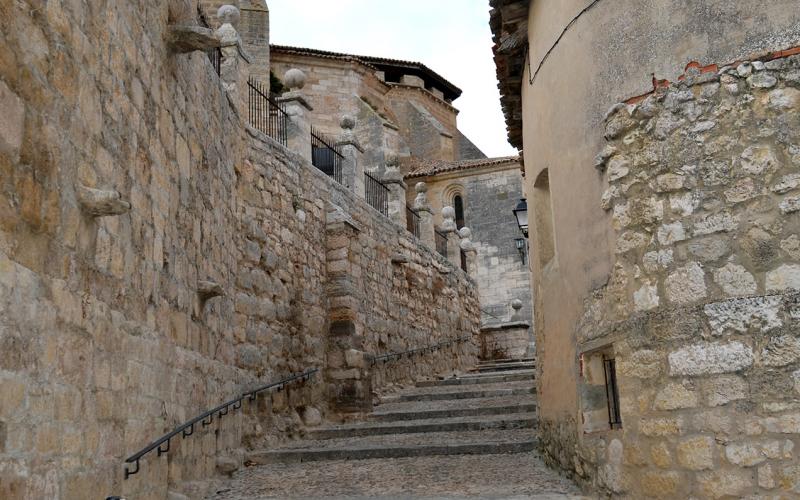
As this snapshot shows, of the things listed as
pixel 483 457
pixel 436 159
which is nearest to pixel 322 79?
pixel 436 159

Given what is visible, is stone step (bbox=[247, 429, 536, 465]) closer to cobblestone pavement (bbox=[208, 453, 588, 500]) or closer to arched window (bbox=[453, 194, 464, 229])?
cobblestone pavement (bbox=[208, 453, 588, 500])

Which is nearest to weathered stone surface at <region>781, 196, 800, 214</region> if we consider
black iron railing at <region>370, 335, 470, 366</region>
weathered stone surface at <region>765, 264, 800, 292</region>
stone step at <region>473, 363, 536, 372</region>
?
weathered stone surface at <region>765, 264, 800, 292</region>

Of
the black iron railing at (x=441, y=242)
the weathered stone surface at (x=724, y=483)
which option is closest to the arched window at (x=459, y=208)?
the black iron railing at (x=441, y=242)

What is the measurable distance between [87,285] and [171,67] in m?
2.39

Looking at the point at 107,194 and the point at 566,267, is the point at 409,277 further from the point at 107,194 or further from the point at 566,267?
the point at 107,194

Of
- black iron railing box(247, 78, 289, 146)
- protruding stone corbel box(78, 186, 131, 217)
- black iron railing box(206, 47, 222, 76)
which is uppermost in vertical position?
black iron railing box(247, 78, 289, 146)

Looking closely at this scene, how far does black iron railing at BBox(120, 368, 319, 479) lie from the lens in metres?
5.14

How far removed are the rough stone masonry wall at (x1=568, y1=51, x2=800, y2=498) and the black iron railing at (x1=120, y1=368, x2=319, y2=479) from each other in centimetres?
287

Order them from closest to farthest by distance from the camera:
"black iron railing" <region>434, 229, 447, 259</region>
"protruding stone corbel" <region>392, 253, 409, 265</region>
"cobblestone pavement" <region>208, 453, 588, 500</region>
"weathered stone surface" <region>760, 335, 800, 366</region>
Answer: "weathered stone surface" <region>760, 335, 800, 366</region>, "cobblestone pavement" <region>208, 453, 588, 500</region>, "protruding stone corbel" <region>392, 253, 409, 265</region>, "black iron railing" <region>434, 229, 447, 259</region>

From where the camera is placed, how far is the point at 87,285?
4.58m

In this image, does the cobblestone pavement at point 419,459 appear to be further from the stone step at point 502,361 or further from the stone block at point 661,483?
the stone step at point 502,361

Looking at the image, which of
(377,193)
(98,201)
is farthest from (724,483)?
(377,193)

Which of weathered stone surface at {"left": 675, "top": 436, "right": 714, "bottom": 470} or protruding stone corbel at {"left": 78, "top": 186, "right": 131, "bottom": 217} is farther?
weathered stone surface at {"left": 675, "top": 436, "right": 714, "bottom": 470}

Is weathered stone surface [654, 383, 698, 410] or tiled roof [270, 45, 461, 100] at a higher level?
tiled roof [270, 45, 461, 100]
